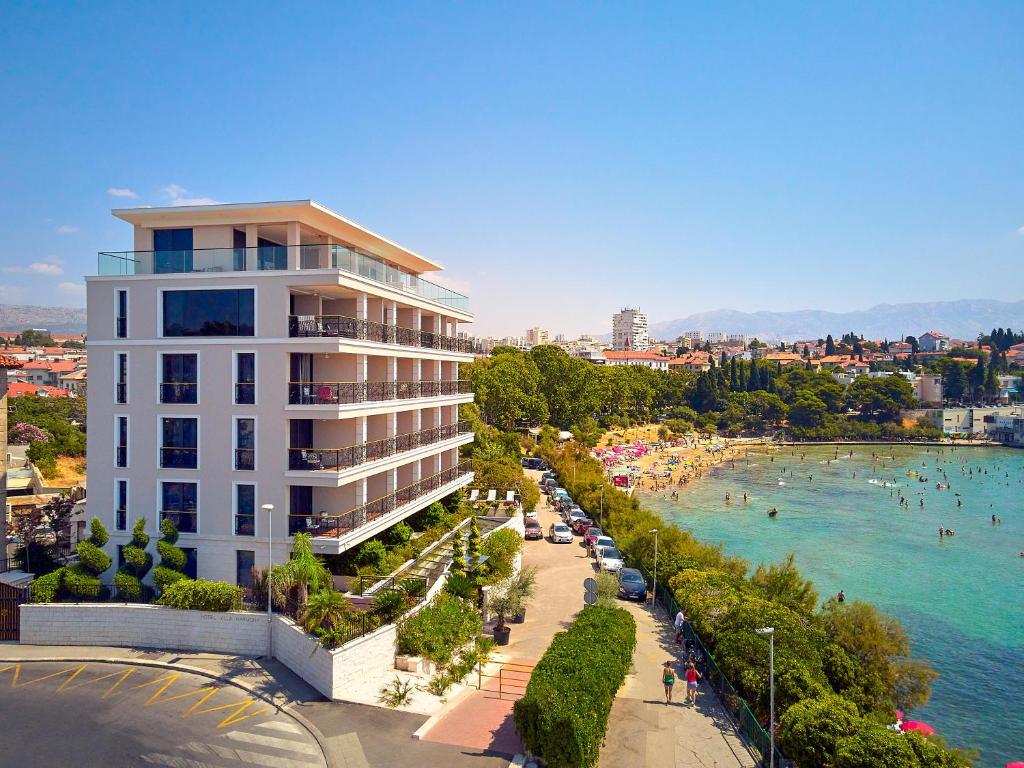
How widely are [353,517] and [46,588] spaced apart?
31.1 ft

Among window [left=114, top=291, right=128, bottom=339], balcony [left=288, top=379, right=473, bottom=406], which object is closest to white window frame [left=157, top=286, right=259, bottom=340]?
window [left=114, top=291, right=128, bottom=339]

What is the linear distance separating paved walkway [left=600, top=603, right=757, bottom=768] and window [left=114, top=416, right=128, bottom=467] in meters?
18.1

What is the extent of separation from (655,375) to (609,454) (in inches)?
2031

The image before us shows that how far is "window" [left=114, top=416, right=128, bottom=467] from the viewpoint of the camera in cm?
2369

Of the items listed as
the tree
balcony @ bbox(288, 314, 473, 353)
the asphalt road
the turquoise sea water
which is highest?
balcony @ bbox(288, 314, 473, 353)

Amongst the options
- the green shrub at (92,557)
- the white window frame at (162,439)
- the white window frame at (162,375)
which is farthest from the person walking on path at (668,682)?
the green shrub at (92,557)

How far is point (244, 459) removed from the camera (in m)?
22.7

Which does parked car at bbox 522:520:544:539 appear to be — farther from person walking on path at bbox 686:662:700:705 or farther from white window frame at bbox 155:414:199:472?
white window frame at bbox 155:414:199:472

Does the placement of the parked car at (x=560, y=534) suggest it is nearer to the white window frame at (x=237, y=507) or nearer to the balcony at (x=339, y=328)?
the balcony at (x=339, y=328)

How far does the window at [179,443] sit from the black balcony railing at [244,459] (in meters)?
1.53

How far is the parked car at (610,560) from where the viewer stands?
3183 cm

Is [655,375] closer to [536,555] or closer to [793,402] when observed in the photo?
[793,402]

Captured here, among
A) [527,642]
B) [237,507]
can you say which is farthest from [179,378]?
[527,642]

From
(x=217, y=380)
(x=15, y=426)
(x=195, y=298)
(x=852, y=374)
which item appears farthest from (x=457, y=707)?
(x=852, y=374)
